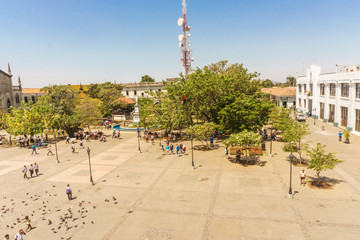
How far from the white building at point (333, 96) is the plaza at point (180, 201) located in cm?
1429

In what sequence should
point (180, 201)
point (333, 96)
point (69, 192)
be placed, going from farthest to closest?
point (333, 96), point (69, 192), point (180, 201)

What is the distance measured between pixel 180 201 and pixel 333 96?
4432 cm

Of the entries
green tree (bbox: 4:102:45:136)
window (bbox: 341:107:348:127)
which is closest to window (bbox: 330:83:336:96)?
window (bbox: 341:107:348:127)

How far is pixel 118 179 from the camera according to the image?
22.6 metres

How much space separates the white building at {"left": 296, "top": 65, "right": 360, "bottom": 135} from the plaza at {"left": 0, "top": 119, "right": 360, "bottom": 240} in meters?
14.3

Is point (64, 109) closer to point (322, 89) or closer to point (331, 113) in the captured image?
point (331, 113)

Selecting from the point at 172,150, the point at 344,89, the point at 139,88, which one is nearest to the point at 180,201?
the point at 172,150

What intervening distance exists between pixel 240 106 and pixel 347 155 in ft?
43.9

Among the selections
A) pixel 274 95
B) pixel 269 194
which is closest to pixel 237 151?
pixel 269 194

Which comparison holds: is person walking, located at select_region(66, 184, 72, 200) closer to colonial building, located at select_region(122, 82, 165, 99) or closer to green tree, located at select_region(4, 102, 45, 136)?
green tree, located at select_region(4, 102, 45, 136)

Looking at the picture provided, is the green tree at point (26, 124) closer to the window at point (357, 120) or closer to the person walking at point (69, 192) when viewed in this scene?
the person walking at point (69, 192)

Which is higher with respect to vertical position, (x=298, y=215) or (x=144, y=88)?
(x=144, y=88)

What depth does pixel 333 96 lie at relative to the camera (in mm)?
48000

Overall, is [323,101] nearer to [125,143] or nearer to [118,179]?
[125,143]
